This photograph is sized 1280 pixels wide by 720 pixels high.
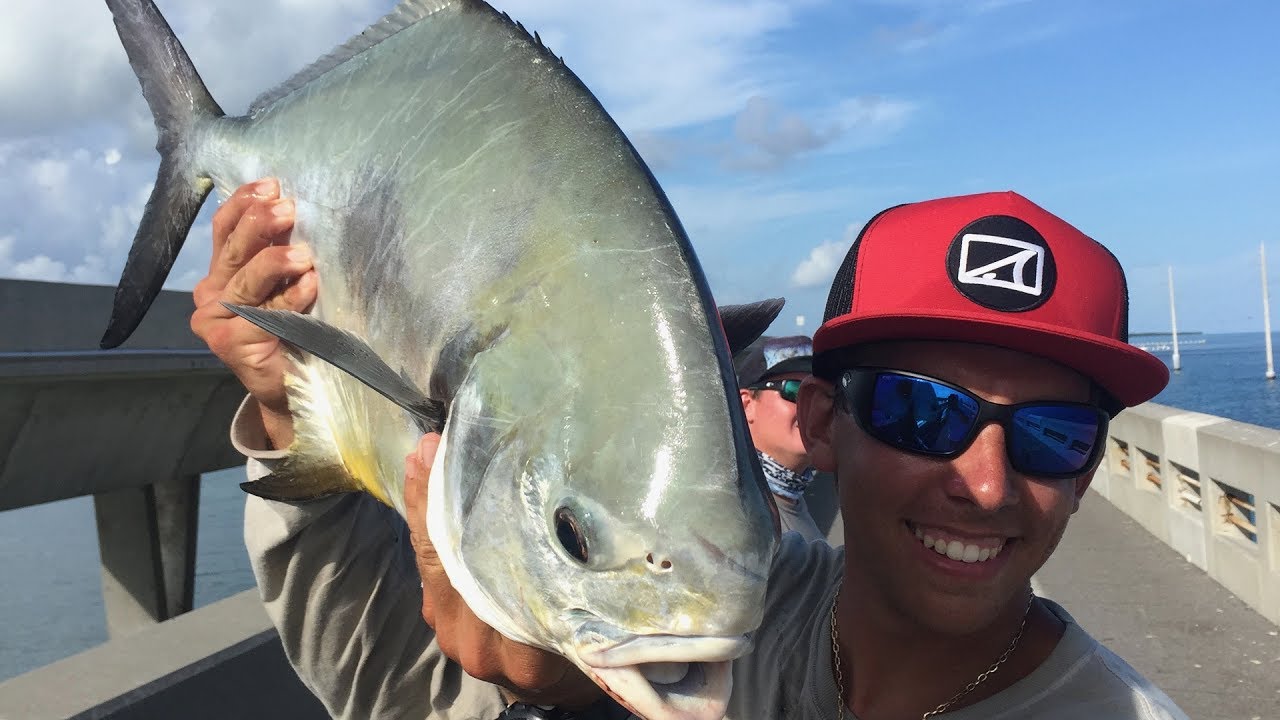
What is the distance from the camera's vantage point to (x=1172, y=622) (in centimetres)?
648

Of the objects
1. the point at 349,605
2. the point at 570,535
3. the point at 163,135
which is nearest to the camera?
the point at 570,535

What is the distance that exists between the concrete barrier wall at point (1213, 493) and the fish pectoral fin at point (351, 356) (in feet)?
20.0

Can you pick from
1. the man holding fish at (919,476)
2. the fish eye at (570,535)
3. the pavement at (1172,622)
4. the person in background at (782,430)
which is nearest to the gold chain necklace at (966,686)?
the man holding fish at (919,476)

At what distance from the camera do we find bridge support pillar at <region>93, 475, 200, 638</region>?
23.3 ft

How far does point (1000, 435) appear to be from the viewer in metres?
1.91

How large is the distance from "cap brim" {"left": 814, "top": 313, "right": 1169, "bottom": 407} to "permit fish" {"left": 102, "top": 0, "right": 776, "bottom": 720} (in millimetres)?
644

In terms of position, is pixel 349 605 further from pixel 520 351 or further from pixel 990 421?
pixel 990 421

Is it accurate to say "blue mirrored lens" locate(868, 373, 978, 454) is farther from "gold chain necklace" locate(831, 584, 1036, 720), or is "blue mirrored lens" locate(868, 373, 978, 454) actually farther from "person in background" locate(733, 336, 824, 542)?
"person in background" locate(733, 336, 824, 542)

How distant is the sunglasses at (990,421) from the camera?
1911mm

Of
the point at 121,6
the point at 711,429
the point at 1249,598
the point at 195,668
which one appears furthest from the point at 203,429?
the point at 1249,598

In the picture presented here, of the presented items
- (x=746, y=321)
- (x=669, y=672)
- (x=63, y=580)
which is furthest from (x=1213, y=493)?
(x=63, y=580)

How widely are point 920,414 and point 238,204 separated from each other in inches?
57.0

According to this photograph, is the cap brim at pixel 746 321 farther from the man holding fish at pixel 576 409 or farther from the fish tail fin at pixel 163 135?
the fish tail fin at pixel 163 135

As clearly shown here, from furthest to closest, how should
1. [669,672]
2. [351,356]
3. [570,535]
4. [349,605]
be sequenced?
[349,605]
[351,356]
[570,535]
[669,672]
